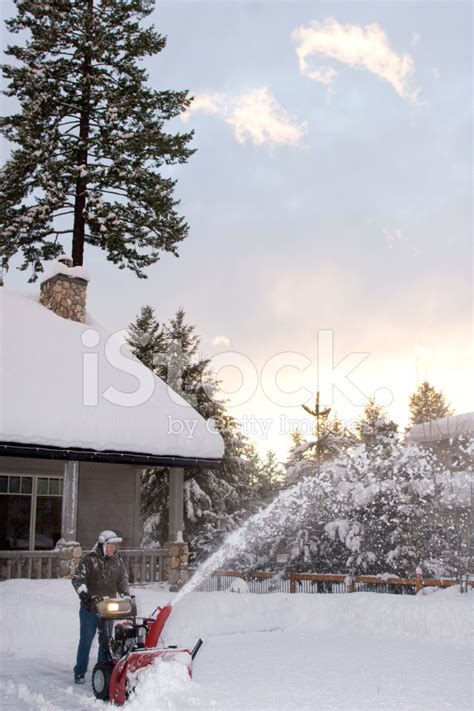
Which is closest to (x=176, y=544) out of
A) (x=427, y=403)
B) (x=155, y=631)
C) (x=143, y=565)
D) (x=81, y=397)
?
(x=143, y=565)

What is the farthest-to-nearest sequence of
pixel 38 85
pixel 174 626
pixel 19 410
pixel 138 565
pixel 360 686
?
pixel 38 85 → pixel 138 565 → pixel 19 410 → pixel 174 626 → pixel 360 686

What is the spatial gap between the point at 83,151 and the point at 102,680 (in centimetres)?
1951

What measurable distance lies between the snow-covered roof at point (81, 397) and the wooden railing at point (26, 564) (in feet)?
7.50

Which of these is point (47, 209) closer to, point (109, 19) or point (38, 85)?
point (38, 85)

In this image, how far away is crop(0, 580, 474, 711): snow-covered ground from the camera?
721cm

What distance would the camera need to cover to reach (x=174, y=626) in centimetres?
1166

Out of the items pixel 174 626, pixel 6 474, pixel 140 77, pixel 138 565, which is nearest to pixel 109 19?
pixel 140 77

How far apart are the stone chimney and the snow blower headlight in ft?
38.5

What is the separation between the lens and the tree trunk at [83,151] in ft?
76.3

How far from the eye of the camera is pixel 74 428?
13.6 meters

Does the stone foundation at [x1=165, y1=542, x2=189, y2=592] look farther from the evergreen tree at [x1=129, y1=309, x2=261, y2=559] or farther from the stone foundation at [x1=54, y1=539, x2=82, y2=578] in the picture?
the evergreen tree at [x1=129, y1=309, x2=261, y2=559]

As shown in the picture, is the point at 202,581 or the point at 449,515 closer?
the point at 449,515

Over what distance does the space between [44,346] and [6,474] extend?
9.32 ft

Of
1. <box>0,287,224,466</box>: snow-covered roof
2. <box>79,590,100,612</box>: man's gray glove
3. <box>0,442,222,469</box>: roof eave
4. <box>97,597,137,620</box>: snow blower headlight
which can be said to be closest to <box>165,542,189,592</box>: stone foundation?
<box>0,442,222,469</box>: roof eave
